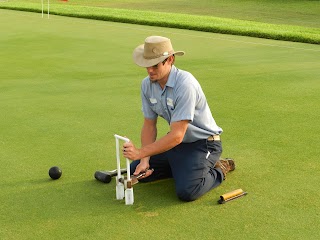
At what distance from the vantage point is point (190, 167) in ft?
17.2

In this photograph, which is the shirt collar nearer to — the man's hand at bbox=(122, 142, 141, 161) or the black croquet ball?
the man's hand at bbox=(122, 142, 141, 161)

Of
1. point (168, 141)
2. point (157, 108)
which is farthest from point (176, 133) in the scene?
point (157, 108)

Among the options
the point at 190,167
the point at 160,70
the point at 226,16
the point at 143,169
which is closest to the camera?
the point at 160,70

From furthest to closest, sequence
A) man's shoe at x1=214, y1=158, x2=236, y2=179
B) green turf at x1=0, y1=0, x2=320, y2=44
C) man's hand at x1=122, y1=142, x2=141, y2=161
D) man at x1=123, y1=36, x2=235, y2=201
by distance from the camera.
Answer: green turf at x1=0, y1=0, x2=320, y2=44, man's shoe at x1=214, y1=158, x2=236, y2=179, man at x1=123, y1=36, x2=235, y2=201, man's hand at x1=122, y1=142, x2=141, y2=161

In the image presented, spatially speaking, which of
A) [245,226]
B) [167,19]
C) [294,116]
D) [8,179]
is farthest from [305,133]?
[167,19]

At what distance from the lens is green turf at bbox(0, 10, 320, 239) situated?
464 cm

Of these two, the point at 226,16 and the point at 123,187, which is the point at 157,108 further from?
the point at 226,16

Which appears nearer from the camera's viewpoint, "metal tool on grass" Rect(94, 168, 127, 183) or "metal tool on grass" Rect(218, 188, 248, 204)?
"metal tool on grass" Rect(218, 188, 248, 204)

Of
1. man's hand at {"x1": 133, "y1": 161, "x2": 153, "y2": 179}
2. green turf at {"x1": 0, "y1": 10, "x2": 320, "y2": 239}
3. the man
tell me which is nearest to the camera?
green turf at {"x1": 0, "y1": 10, "x2": 320, "y2": 239}

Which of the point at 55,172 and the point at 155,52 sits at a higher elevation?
the point at 155,52

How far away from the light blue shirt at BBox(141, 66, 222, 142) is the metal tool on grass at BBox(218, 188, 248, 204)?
0.56 m

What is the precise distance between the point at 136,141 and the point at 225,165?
4.48 ft

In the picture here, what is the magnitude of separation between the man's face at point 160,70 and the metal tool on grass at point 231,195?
1.00 m

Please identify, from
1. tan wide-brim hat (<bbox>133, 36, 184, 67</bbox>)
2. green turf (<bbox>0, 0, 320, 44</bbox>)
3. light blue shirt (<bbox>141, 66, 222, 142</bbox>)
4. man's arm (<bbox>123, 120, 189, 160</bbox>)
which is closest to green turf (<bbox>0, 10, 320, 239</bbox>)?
man's arm (<bbox>123, 120, 189, 160</bbox>)
